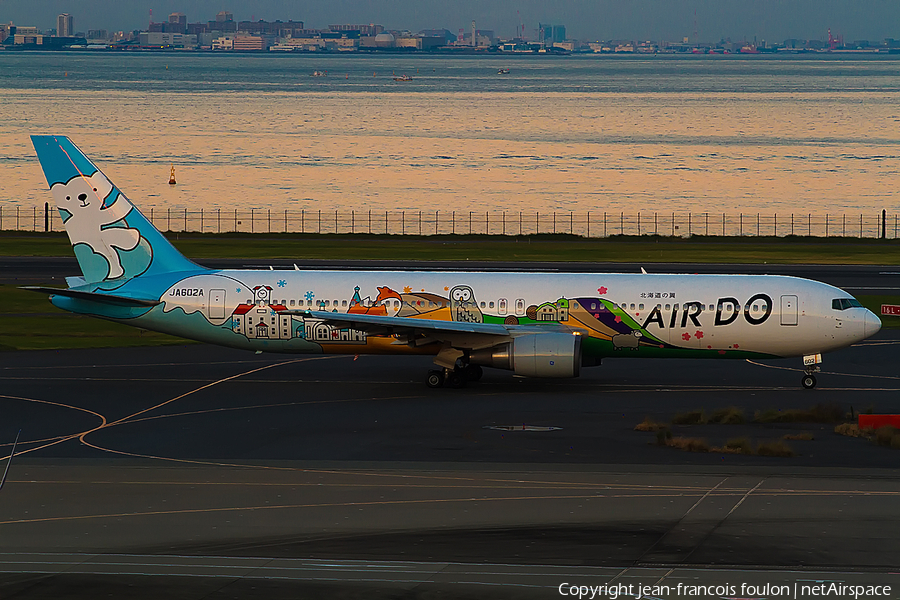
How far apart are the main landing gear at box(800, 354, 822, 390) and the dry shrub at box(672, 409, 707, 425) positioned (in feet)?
26.2

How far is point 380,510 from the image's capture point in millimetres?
29156

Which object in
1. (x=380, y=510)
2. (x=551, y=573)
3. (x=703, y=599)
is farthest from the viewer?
(x=380, y=510)

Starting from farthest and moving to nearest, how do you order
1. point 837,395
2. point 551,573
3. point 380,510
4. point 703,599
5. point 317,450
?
point 837,395 < point 317,450 < point 380,510 < point 551,573 < point 703,599

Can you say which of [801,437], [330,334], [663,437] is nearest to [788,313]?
[801,437]

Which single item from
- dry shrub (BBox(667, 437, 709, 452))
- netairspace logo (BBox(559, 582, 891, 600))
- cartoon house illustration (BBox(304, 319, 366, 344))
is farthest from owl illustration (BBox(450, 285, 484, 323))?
netairspace logo (BBox(559, 582, 891, 600))

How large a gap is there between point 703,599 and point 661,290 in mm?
24894

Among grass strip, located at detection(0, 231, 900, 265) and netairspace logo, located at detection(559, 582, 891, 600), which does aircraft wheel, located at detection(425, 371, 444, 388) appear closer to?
netairspace logo, located at detection(559, 582, 891, 600)

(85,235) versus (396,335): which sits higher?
(85,235)

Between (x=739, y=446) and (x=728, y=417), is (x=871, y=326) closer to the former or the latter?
(x=728, y=417)

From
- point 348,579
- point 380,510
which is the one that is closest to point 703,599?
point 348,579

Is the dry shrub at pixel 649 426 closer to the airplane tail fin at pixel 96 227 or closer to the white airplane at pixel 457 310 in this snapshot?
the white airplane at pixel 457 310

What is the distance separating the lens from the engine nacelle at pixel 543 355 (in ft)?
143

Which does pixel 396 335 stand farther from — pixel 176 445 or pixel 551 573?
pixel 551 573

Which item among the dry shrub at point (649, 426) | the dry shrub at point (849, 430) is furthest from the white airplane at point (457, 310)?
the dry shrub at point (849, 430)
